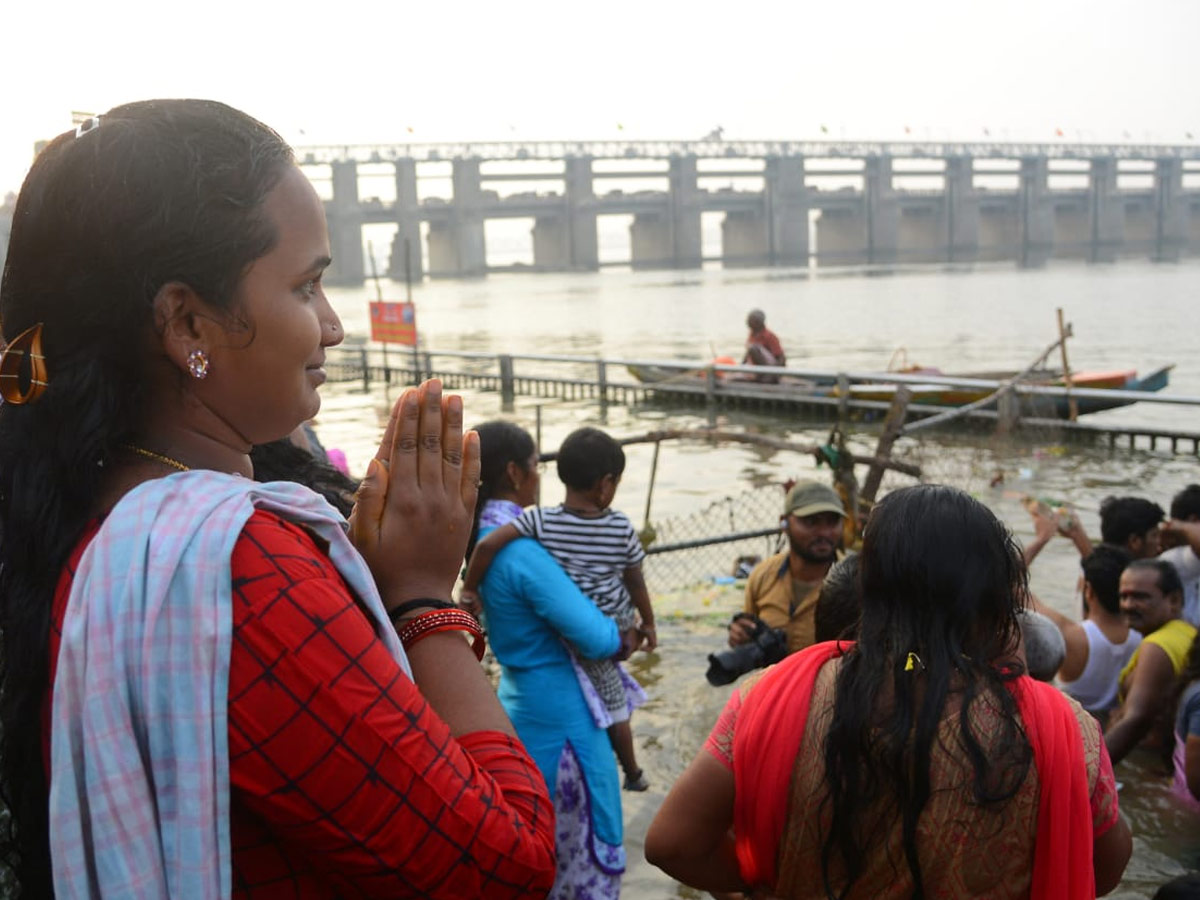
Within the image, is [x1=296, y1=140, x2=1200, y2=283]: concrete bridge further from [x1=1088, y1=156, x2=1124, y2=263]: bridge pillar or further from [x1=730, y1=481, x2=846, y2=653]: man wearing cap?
[x1=730, y1=481, x2=846, y2=653]: man wearing cap

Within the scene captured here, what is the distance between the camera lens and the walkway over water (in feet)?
41.4

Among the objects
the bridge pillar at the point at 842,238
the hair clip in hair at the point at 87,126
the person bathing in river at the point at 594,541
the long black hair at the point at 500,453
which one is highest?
the bridge pillar at the point at 842,238

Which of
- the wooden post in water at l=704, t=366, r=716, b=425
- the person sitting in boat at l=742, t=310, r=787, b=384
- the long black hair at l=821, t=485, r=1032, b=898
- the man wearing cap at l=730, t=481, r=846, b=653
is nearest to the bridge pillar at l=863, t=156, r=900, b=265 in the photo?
the person sitting in boat at l=742, t=310, r=787, b=384

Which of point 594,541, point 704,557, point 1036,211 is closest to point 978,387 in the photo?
point 704,557

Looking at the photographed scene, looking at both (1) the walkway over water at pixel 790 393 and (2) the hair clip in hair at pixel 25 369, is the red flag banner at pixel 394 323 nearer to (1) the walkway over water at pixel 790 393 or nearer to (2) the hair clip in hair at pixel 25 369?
(1) the walkway over water at pixel 790 393

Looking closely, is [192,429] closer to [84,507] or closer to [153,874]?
[84,507]

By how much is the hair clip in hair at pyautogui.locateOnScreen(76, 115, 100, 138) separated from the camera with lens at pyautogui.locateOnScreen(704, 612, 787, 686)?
232cm

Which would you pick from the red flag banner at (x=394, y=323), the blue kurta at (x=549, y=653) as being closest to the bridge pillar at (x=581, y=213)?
the red flag banner at (x=394, y=323)

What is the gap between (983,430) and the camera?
45.4ft

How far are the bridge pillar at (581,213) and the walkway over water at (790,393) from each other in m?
65.2

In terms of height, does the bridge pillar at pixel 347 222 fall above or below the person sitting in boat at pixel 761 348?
above

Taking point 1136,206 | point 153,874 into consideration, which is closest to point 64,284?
point 153,874

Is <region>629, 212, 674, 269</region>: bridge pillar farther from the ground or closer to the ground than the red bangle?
farther from the ground

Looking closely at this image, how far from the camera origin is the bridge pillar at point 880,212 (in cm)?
9112
